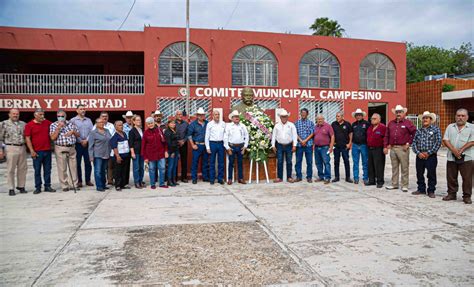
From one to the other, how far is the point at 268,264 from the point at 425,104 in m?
24.3

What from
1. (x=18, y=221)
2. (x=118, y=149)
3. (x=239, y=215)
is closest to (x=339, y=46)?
(x=118, y=149)

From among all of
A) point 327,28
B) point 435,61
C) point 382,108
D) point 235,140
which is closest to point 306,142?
point 235,140

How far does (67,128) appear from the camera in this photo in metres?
7.86

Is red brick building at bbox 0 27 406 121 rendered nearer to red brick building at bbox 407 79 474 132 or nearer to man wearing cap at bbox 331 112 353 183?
red brick building at bbox 407 79 474 132

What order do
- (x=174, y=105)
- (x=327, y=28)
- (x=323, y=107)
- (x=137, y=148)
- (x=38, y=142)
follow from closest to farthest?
(x=38, y=142) → (x=137, y=148) → (x=174, y=105) → (x=323, y=107) → (x=327, y=28)

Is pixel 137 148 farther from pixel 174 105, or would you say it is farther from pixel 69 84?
pixel 69 84

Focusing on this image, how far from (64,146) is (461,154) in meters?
7.71

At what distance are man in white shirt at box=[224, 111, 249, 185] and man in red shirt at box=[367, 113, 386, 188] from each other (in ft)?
9.11

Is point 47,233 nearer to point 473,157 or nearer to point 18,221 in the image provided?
point 18,221

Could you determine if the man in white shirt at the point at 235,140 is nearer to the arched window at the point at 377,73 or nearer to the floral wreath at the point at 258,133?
the floral wreath at the point at 258,133

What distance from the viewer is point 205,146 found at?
28.5 feet

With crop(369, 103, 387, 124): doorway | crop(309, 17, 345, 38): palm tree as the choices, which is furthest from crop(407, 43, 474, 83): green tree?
crop(369, 103, 387, 124): doorway

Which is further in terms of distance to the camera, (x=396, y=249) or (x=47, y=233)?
(x=47, y=233)

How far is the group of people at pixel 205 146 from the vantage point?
7.06m
